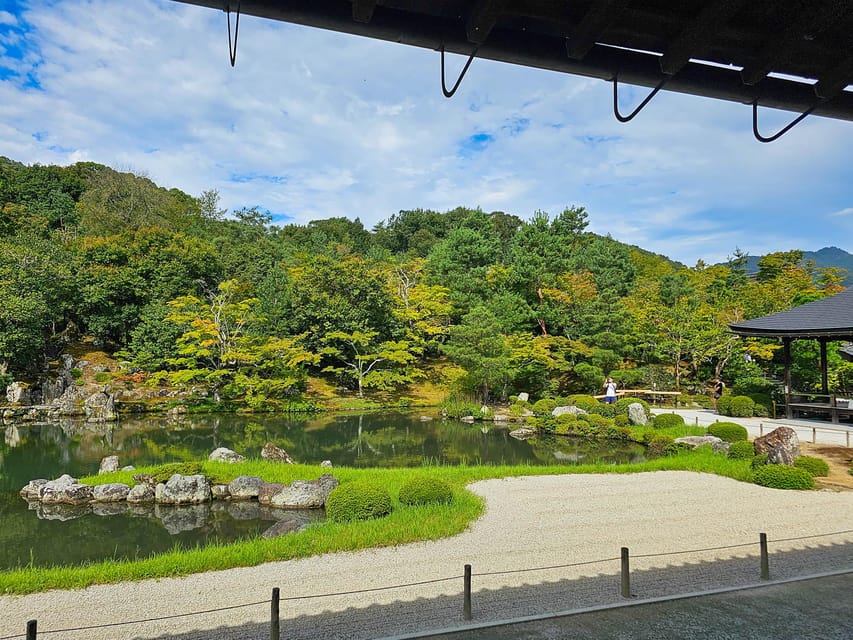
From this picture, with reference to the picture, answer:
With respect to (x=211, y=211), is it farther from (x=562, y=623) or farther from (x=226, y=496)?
(x=562, y=623)

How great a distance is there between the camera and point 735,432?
1242 centimetres

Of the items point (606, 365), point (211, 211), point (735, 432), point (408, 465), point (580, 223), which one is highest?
point (211, 211)

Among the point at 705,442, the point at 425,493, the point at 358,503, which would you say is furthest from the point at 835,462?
the point at 358,503

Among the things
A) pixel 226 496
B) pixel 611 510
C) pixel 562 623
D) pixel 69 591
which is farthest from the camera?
pixel 226 496

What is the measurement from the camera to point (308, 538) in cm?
665

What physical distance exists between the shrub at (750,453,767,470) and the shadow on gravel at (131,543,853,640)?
4.40 metres

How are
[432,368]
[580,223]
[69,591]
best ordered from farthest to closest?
[580,223] < [432,368] < [69,591]

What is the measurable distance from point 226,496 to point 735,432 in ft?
37.3

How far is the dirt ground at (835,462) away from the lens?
9062 millimetres

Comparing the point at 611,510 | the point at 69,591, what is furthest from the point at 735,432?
the point at 69,591

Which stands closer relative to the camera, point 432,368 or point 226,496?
point 226,496

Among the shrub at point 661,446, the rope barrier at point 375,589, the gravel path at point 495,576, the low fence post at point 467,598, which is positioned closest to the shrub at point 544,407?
the shrub at point 661,446

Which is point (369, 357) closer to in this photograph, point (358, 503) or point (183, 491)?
point (183, 491)

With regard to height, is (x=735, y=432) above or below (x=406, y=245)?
below
